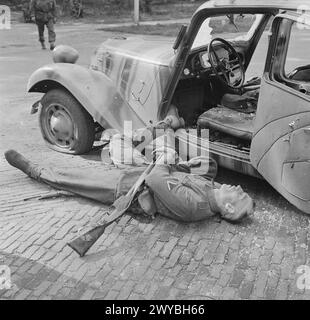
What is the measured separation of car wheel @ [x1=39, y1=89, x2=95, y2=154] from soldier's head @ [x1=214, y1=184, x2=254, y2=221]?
1861mm

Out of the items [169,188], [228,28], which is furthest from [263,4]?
[169,188]

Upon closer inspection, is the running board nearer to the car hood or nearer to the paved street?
the paved street

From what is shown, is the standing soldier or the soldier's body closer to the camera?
the soldier's body

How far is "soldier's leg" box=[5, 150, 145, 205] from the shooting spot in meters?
4.23

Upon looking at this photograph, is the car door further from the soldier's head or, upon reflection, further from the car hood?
the car hood

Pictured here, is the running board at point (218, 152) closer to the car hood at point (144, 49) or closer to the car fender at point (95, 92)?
the car fender at point (95, 92)

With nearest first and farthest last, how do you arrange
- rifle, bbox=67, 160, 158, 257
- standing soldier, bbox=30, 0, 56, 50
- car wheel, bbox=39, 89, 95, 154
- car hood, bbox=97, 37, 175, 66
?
rifle, bbox=67, 160, 158, 257 < car hood, bbox=97, 37, 175, 66 < car wheel, bbox=39, 89, 95, 154 < standing soldier, bbox=30, 0, 56, 50

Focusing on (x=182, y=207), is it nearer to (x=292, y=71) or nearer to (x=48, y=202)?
(x=48, y=202)

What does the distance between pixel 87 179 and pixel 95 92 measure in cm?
114
